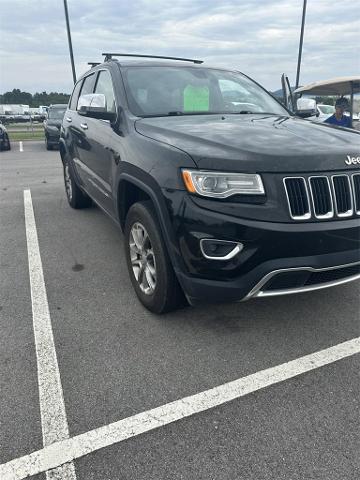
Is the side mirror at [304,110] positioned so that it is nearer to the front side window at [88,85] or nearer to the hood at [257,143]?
the hood at [257,143]

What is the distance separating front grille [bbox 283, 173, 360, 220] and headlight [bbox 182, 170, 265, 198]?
0.18 metres

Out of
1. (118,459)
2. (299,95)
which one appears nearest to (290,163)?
(118,459)

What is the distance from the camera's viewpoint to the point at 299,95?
11086 millimetres

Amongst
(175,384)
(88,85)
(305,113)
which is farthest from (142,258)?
(88,85)

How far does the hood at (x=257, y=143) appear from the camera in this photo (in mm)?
2295

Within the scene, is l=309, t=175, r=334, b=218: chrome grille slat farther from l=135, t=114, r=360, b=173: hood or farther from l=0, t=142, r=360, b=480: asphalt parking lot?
l=0, t=142, r=360, b=480: asphalt parking lot

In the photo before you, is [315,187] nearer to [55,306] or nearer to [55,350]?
Answer: [55,350]

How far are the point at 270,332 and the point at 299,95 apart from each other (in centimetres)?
984

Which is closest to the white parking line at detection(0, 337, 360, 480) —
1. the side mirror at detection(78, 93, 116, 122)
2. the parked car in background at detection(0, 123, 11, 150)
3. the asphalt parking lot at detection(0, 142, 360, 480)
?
the asphalt parking lot at detection(0, 142, 360, 480)

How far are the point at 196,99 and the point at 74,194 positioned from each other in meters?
2.90

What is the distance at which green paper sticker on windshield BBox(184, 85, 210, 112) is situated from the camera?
11.7ft

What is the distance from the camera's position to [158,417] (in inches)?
82.0

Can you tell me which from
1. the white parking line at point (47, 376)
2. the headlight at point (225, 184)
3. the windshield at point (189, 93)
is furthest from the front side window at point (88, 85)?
the headlight at point (225, 184)

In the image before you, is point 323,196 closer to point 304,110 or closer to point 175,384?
point 175,384
